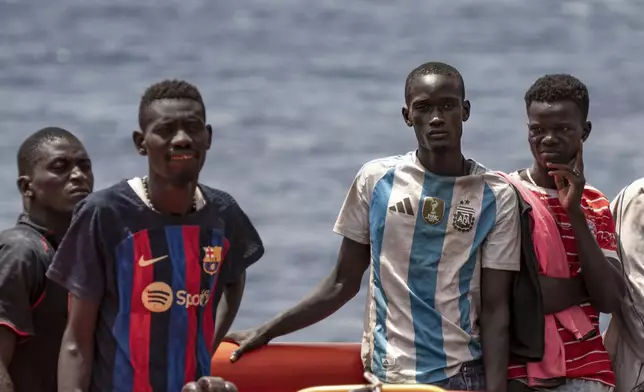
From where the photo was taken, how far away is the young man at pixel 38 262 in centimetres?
371

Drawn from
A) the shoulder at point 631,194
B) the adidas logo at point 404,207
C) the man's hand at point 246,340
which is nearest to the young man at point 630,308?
the shoulder at point 631,194

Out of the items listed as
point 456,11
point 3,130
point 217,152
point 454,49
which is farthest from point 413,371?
point 456,11

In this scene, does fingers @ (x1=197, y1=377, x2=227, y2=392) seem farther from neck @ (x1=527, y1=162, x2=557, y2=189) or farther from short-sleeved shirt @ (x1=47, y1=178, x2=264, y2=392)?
neck @ (x1=527, y1=162, x2=557, y2=189)

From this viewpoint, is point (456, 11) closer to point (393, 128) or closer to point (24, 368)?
point (393, 128)

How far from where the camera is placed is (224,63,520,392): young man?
3.95 m

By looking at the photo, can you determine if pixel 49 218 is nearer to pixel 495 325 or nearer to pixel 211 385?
pixel 211 385

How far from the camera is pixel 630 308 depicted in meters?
4.24

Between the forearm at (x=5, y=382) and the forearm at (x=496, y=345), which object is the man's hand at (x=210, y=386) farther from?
the forearm at (x=496, y=345)

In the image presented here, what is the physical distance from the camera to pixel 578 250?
4.04 meters

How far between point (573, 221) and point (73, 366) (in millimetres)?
1435

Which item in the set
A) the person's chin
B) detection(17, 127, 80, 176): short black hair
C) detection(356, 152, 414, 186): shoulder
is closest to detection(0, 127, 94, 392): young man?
detection(17, 127, 80, 176): short black hair

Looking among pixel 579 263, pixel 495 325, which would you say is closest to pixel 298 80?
pixel 579 263

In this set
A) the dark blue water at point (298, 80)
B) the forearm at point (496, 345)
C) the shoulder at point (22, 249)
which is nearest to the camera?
the shoulder at point (22, 249)

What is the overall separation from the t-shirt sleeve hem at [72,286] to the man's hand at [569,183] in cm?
135
